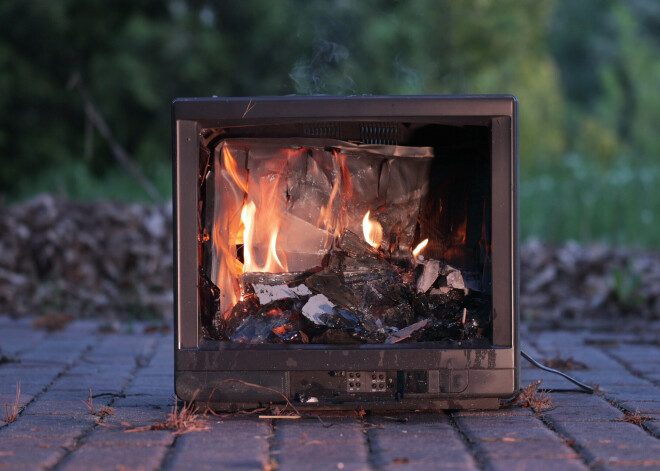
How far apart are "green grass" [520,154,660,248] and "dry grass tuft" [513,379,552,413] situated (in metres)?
4.61

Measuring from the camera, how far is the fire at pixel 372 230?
10.00ft

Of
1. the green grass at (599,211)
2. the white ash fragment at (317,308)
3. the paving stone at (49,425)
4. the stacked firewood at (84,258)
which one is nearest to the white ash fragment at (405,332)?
the white ash fragment at (317,308)

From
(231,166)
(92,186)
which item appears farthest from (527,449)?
(92,186)

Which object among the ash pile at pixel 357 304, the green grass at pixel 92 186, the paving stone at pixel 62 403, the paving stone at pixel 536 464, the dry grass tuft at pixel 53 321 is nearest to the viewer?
the paving stone at pixel 536 464

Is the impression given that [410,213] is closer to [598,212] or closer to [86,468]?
[86,468]

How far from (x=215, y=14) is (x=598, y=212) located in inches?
208

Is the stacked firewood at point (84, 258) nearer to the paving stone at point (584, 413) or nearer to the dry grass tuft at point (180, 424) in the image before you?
the dry grass tuft at point (180, 424)

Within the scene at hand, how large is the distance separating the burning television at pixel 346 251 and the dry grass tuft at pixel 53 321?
8.49ft

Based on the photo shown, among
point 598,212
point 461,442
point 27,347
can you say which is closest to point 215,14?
point 598,212

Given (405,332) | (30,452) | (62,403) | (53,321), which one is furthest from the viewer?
(53,321)

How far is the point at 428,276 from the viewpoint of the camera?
9.77ft

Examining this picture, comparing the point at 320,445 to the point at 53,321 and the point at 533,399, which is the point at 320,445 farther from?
the point at 53,321

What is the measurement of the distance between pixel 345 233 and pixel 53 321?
290 cm

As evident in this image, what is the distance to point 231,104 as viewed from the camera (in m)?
2.76
